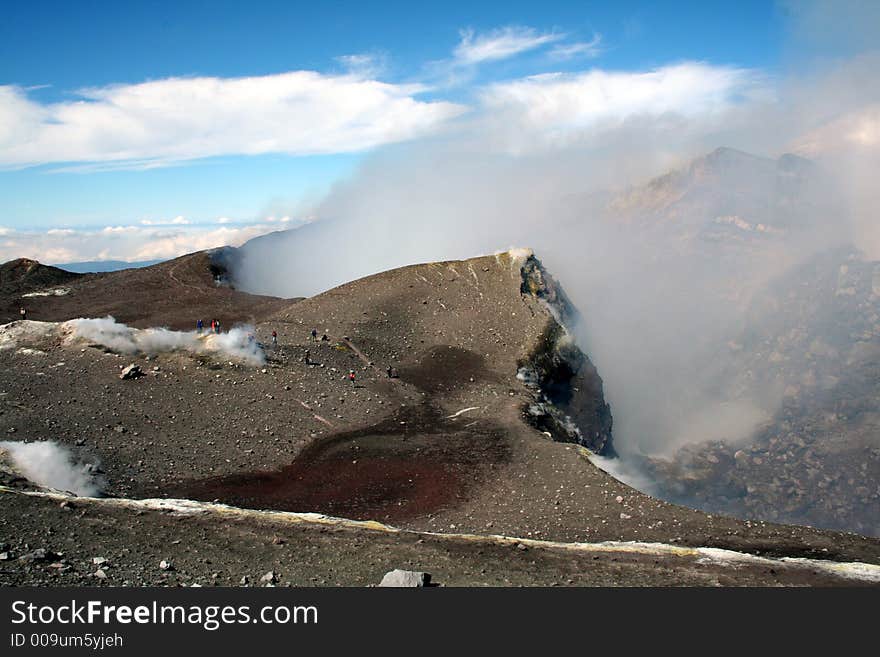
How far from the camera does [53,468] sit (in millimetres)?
24719

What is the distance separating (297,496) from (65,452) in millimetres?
10109

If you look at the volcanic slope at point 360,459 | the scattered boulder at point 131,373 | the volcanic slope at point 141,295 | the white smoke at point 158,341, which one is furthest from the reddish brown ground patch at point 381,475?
the volcanic slope at point 141,295

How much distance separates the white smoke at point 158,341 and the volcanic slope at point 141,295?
1587cm

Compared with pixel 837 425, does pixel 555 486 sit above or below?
above

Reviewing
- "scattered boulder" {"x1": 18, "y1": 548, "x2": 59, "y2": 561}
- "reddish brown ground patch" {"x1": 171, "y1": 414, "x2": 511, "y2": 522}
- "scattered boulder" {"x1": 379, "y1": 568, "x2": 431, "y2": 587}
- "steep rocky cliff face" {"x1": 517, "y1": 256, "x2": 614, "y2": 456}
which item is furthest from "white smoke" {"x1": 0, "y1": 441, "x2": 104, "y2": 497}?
"steep rocky cliff face" {"x1": 517, "y1": 256, "x2": 614, "y2": 456}

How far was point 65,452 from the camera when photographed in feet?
86.2

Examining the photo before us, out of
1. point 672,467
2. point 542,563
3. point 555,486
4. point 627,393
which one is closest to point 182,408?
point 555,486

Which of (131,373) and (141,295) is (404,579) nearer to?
(131,373)

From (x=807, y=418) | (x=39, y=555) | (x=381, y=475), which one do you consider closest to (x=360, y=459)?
(x=381, y=475)

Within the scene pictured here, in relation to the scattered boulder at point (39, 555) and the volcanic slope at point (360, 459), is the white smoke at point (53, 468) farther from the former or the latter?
the scattered boulder at point (39, 555)

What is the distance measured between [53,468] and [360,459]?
12.8 m

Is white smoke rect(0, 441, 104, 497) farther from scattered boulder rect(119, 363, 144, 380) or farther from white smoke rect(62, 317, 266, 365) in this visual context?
white smoke rect(62, 317, 266, 365)

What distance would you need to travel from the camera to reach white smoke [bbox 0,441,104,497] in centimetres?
2394

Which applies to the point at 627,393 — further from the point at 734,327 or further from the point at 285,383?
the point at 285,383
